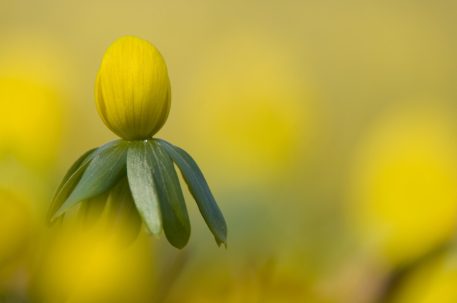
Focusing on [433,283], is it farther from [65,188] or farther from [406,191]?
[65,188]

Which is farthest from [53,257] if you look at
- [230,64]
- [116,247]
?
[230,64]

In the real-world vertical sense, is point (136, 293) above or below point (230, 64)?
below

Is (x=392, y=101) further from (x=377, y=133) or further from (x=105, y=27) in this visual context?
(x=105, y=27)

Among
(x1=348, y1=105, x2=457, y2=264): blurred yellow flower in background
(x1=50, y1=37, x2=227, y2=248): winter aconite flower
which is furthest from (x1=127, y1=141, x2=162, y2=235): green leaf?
(x1=348, y1=105, x2=457, y2=264): blurred yellow flower in background

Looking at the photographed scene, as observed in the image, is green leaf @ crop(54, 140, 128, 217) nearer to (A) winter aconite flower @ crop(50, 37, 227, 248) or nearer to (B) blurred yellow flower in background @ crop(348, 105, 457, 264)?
(A) winter aconite flower @ crop(50, 37, 227, 248)

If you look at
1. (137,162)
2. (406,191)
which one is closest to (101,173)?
(137,162)
